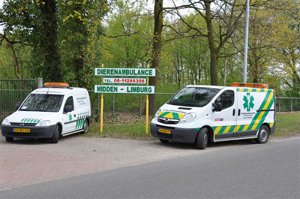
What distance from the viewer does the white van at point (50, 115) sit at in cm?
1238

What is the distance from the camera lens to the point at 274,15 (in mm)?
28703

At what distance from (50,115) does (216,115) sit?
5.48m

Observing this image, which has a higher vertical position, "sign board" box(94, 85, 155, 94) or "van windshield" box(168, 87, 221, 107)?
"sign board" box(94, 85, 155, 94)

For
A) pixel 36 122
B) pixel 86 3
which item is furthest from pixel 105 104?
pixel 36 122

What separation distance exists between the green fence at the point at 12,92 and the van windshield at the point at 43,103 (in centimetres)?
331

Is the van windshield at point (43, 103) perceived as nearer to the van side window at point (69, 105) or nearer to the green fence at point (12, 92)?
the van side window at point (69, 105)

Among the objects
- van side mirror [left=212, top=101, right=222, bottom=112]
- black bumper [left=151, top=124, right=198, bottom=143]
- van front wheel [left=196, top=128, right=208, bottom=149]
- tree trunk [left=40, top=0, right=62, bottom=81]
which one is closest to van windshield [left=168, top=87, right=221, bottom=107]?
van side mirror [left=212, top=101, right=222, bottom=112]

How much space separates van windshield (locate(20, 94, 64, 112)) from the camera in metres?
13.4

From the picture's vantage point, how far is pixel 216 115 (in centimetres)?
1261

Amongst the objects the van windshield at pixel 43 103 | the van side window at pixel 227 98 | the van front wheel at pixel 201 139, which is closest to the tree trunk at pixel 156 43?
the van windshield at pixel 43 103

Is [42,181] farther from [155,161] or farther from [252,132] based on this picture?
[252,132]

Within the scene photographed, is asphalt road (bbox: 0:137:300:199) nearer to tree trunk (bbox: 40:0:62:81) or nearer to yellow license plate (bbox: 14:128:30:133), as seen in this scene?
yellow license plate (bbox: 14:128:30:133)

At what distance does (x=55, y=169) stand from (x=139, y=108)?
538 inches

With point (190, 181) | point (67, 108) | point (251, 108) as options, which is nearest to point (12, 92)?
point (67, 108)
